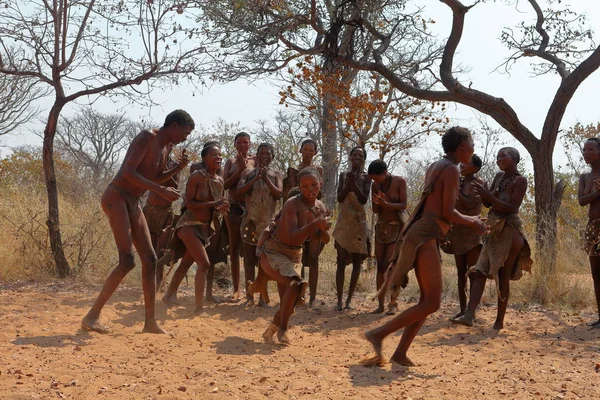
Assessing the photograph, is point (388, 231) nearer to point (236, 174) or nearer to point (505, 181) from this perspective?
point (505, 181)

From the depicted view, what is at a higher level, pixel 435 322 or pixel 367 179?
pixel 367 179

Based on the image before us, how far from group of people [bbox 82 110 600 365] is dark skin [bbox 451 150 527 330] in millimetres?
10

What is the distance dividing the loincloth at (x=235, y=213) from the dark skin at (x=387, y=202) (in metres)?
1.54

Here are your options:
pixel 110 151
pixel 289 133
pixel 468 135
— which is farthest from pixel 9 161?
pixel 468 135

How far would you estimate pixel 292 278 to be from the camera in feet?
17.2

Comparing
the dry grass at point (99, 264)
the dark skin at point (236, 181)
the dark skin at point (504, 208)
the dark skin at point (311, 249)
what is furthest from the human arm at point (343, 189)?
the dry grass at point (99, 264)

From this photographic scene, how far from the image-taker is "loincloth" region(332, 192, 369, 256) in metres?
7.24

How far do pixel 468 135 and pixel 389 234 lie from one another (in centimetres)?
239

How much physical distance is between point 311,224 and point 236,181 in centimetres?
264

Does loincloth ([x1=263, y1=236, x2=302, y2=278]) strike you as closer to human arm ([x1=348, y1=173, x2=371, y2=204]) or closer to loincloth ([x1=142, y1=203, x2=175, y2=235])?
human arm ([x1=348, y1=173, x2=371, y2=204])

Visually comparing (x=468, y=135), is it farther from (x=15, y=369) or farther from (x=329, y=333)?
(x=15, y=369)

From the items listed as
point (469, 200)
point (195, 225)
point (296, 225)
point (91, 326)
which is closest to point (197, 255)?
point (195, 225)

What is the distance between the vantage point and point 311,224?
510 centimetres

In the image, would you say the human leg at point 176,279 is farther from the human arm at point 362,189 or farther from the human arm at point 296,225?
the human arm at point 296,225
